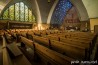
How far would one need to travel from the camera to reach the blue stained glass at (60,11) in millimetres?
22572

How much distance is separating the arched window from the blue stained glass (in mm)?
4859

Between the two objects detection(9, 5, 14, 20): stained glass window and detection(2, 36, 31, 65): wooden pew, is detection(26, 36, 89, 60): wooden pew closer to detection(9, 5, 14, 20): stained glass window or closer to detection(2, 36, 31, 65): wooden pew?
detection(2, 36, 31, 65): wooden pew

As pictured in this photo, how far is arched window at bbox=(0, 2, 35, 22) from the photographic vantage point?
18.4 m

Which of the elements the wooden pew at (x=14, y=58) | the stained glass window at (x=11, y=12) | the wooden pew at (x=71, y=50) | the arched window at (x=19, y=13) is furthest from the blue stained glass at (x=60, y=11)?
the wooden pew at (x=14, y=58)

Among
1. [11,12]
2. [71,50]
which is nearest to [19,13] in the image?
[11,12]

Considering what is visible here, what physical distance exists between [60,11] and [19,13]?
8.83 m

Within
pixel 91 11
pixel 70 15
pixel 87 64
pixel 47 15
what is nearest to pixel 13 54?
pixel 87 64

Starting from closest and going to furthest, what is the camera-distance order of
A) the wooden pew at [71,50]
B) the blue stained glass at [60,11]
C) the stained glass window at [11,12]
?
1. the wooden pew at [71,50]
2. the stained glass window at [11,12]
3. the blue stained glass at [60,11]

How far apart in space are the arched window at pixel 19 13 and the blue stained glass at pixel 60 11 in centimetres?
486

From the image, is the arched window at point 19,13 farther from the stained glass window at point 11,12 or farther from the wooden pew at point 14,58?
the wooden pew at point 14,58

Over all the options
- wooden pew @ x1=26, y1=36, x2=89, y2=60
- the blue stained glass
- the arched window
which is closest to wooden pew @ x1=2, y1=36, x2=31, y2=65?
wooden pew @ x1=26, y1=36, x2=89, y2=60

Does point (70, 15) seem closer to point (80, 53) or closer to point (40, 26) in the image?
point (40, 26)

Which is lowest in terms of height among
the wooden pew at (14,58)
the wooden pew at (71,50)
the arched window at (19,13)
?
the wooden pew at (14,58)

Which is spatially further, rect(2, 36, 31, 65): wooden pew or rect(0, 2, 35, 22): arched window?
rect(0, 2, 35, 22): arched window
